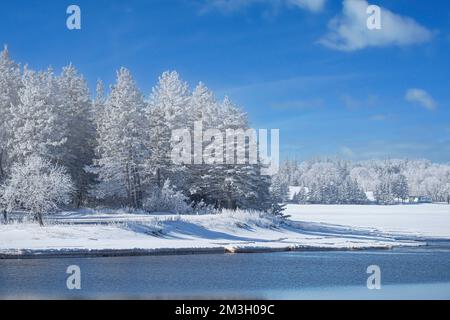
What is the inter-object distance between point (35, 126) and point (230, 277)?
125ft

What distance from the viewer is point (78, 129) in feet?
243


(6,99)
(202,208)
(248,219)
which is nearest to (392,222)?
(202,208)

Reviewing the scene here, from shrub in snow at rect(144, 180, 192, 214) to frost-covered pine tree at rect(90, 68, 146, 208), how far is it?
330 cm

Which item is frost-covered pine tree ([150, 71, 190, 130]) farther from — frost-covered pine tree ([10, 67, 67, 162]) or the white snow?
the white snow

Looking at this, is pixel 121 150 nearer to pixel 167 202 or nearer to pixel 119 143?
pixel 119 143

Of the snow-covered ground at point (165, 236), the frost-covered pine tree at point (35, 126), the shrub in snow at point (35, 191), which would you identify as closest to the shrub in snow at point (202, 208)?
the snow-covered ground at point (165, 236)

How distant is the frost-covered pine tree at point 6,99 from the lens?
66.6 meters

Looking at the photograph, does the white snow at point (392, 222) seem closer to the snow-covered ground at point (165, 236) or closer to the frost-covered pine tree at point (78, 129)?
the snow-covered ground at point (165, 236)

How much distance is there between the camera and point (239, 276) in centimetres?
3222

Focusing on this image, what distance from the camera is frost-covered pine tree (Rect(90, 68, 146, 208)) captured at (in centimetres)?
6750

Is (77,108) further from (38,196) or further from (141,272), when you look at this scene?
(141,272)

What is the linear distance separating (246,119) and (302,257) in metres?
36.3
